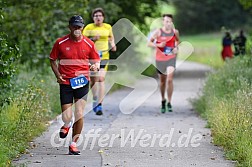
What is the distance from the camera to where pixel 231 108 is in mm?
11562

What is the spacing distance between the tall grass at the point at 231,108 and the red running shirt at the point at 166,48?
3.69ft

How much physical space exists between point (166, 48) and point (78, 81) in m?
5.57

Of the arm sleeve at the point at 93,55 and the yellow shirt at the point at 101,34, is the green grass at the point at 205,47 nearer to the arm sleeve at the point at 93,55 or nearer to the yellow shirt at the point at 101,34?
the yellow shirt at the point at 101,34

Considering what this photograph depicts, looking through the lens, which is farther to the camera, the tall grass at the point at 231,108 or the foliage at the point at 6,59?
the foliage at the point at 6,59

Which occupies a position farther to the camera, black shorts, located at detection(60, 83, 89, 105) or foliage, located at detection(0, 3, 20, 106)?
foliage, located at detection(0, 3, 20, 106)

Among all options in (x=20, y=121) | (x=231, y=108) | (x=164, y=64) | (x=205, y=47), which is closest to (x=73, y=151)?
(x=20, y=121)

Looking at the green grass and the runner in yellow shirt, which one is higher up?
the runner in yellow shirt

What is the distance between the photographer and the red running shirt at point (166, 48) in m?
15.8

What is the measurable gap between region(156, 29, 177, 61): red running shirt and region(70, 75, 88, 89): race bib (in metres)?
5.45

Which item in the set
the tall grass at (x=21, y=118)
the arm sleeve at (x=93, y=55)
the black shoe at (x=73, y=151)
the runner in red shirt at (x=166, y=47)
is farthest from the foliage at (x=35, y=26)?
the black shoe at (x=73, y=151)

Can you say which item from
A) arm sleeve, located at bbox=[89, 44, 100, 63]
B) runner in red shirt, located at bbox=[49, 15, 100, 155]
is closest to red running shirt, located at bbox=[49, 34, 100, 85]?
runner in red shirt, located at bbox=[49, 15, 100, 155]

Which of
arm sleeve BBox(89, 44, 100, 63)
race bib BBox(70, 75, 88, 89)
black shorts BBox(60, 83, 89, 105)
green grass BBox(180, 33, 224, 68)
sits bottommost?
green grass BBox(180, 33, 224, 68)

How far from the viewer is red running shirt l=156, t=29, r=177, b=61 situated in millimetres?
15797

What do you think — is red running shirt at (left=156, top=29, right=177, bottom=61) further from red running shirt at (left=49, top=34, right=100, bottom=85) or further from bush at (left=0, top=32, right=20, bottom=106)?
red running shirt at (left=49, top=34, right=100, bottom=85)
